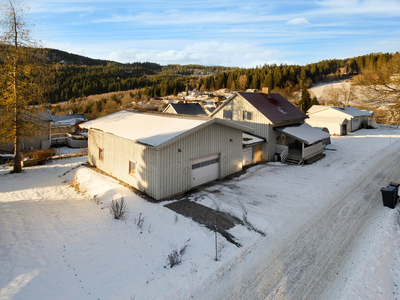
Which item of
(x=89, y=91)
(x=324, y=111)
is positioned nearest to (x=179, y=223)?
(x=324, y=111)

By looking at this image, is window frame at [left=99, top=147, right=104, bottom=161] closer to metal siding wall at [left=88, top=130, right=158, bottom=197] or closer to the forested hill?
metal siding wall at [left=88, top=130, right=158, bottom=197]

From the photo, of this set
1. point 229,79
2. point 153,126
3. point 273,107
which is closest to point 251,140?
point 273,107

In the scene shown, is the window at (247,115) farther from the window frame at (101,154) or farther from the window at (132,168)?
the window frame at (101,154)

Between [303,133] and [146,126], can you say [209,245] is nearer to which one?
[146,126]

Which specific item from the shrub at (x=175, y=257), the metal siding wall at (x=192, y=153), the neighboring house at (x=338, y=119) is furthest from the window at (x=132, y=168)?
the neighboring house at (x=338, y=119)

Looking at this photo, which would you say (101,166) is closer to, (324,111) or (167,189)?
(167,189)

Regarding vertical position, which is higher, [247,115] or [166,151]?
[247,115]
